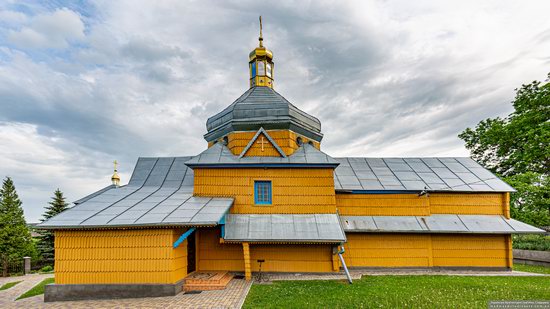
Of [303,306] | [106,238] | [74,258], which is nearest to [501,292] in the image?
[303,306]

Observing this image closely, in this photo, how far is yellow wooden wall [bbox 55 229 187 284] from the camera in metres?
9.71

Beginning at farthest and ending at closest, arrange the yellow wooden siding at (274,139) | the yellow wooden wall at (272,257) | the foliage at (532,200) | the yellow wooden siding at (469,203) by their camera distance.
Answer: the foliage at (532,200) < the yellow wooden siding at (469,203) < the yellow wooden siding at (274,139) < the yellow wooden wall at (272,257)

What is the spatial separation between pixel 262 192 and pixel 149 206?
15.3 feet

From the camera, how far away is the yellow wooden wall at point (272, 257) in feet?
40.4

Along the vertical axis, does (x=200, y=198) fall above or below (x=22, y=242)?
above

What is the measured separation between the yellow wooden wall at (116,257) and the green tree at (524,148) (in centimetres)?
1867

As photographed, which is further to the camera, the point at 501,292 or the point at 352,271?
the point at 352,271

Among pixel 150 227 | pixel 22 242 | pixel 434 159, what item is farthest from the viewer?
pixel 22 242

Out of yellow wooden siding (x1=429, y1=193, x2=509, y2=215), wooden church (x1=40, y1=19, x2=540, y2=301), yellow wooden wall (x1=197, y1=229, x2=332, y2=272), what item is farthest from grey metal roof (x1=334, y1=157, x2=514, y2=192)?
yellow wooden wall (x1=197, y1=229, x2=332, y2=272)

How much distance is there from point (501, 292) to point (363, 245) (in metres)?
5.31

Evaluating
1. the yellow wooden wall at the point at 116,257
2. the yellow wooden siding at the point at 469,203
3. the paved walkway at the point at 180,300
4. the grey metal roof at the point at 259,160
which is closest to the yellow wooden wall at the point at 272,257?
the paved walkway at the point at 180,300

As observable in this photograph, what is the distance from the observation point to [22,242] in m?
18.2

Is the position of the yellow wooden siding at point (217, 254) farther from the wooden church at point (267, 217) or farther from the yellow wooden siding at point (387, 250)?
the yellow wooden siding at point (387, 250)

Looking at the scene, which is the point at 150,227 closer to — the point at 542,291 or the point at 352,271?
the point at 352,271
